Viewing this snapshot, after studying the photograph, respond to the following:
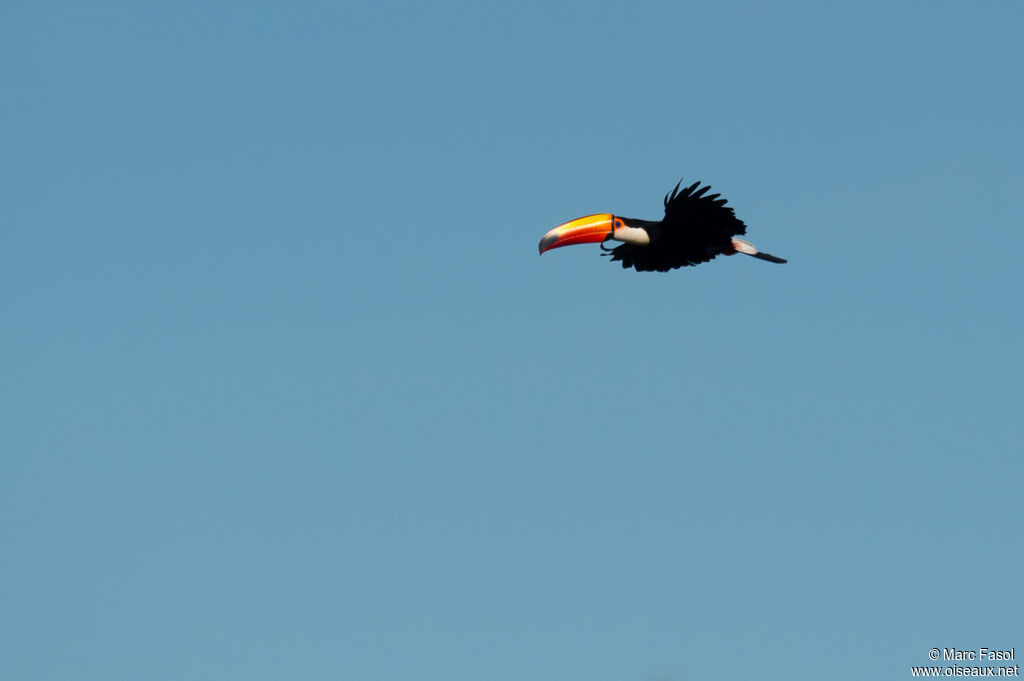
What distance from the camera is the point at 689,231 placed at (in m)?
67.9

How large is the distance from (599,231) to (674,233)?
2375mm

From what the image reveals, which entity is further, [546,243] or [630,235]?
[630,235]

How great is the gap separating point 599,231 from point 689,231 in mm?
2850

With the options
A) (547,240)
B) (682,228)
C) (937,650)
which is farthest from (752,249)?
(937,650)

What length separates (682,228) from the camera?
223 feet

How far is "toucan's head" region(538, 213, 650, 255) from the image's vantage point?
67.9 metres

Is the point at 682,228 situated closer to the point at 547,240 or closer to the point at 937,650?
the point at 547,240

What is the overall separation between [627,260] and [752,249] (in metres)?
4.22

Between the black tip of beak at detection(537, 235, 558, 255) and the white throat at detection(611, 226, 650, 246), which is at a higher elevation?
the white throat at detection(611, 226, 650, 246)

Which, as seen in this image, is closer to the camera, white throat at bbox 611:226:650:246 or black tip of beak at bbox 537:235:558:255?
black tip of beak at bbox 537:235:558:255

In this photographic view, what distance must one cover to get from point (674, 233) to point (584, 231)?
2.85 metres

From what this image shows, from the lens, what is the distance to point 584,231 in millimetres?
68188

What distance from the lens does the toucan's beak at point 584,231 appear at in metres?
67.6

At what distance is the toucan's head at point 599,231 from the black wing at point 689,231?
21.3 inches
